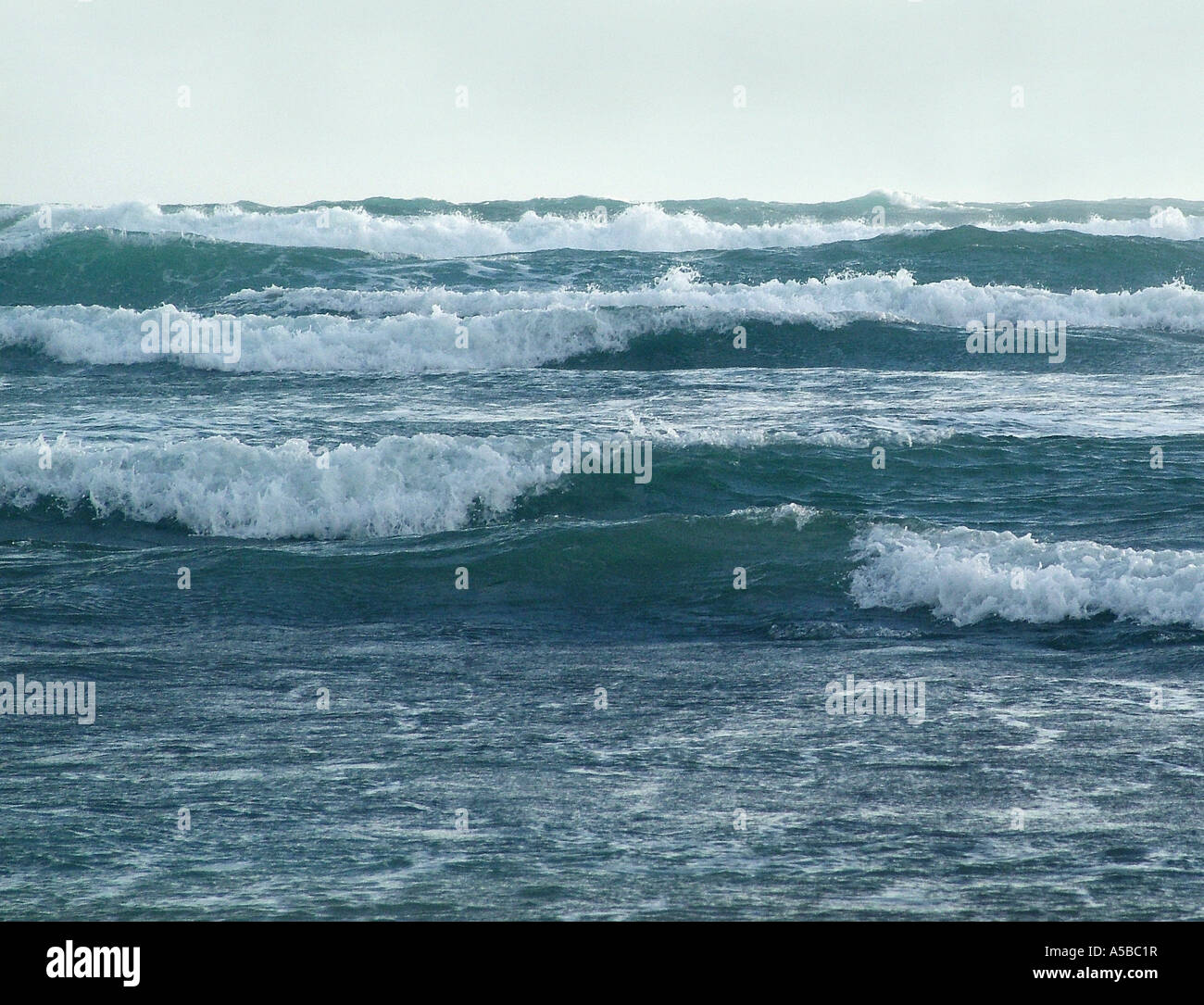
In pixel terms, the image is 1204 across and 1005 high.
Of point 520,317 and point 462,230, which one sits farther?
point 462,230

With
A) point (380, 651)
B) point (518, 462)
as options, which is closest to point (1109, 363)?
point (518, 462)

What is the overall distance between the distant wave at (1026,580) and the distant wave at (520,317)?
1260cm

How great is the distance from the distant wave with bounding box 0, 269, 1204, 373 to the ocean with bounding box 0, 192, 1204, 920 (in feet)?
0.43

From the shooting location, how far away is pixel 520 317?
22.8 m

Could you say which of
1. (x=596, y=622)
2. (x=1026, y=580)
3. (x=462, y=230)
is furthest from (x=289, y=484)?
(x=462, y=230)

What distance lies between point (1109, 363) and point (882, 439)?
7969 mm

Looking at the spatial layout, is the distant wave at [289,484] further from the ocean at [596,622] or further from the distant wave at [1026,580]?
the distant wave at [1026,580]

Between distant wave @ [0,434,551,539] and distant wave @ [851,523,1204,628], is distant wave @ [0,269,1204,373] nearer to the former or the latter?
distant wave @ [0,434,551,539]

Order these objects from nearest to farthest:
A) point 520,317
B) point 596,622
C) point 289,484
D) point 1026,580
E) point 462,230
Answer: point 1026,580 < point 596,622 < point 289,484 < point 520,317 < point 462,230

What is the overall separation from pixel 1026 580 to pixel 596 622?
2877mm

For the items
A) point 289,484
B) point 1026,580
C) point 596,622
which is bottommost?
point 596,622

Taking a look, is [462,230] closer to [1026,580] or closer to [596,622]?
[596,622]

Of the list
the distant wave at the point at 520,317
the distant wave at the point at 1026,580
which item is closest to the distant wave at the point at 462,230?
the distant wave at the point at 520,317
